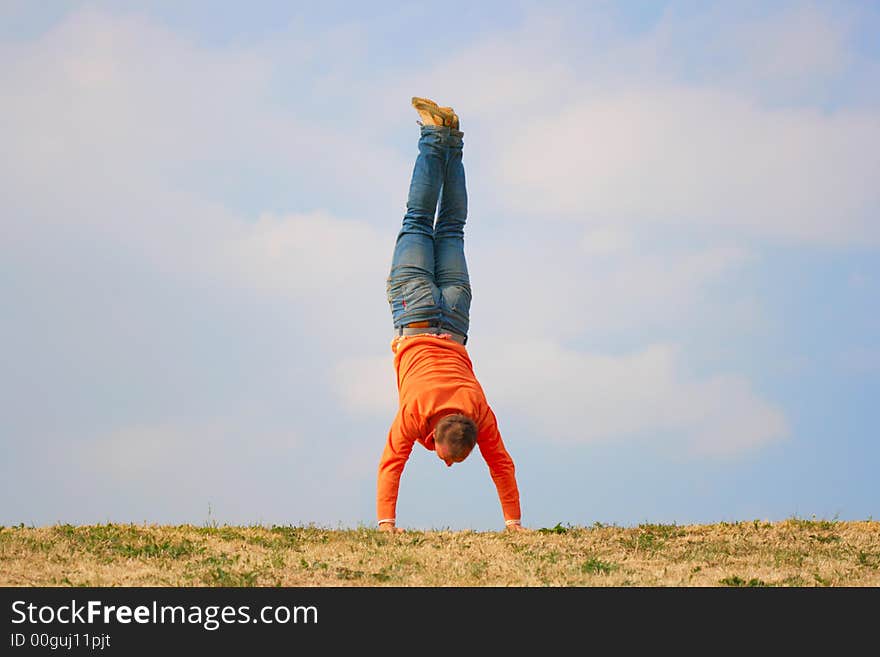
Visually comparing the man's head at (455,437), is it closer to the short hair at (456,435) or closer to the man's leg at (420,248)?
the short hair at (456,435)

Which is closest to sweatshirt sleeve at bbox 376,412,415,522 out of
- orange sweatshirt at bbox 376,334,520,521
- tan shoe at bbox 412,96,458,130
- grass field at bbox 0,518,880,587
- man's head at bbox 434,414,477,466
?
orange sweatshirt at bbox 376,334,520,521

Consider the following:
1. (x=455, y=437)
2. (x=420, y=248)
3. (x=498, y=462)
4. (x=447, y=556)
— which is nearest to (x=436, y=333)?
(x=420, y=248)

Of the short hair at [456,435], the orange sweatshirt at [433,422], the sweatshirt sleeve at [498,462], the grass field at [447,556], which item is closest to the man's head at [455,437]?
the short hair at [456,435]

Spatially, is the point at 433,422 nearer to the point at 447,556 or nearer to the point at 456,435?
the point at 456,435

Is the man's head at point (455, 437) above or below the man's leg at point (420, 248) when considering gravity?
below

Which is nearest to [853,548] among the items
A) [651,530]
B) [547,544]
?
[651,530]

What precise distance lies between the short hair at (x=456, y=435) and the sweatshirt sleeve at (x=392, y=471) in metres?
0.64

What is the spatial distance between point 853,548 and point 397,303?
6.31m

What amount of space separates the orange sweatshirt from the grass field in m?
0.55

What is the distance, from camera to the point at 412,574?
10.4 metres

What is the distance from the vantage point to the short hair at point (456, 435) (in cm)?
1212

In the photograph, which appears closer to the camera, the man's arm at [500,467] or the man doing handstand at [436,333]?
the man doing handstand at [436,333]

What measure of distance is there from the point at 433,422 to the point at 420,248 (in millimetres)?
2558
